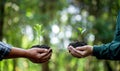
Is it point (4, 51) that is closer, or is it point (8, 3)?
point (4, 51)

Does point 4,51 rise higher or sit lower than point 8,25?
higher

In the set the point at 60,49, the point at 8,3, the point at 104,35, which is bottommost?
the point at 60,49

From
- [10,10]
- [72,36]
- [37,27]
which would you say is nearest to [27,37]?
[72,36]

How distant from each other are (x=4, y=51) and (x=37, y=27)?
389 mm

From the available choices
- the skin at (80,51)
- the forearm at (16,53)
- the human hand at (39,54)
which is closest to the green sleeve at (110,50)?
the skin at (80,51)

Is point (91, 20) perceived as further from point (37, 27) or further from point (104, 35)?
point (37, 27)

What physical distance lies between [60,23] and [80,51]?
9429 millimetres

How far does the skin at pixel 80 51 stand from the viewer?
2213mm

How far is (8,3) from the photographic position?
26.4ft

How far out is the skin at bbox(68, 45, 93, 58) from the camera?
221 cm

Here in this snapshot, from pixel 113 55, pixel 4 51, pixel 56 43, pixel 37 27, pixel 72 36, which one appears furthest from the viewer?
pixel 56 43

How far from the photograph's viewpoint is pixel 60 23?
38.2 ft

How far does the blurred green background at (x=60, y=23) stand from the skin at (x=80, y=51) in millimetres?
4685

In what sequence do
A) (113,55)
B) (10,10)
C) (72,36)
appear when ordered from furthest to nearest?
1. (72,36)
2. (10,10)
3. (113,55)
